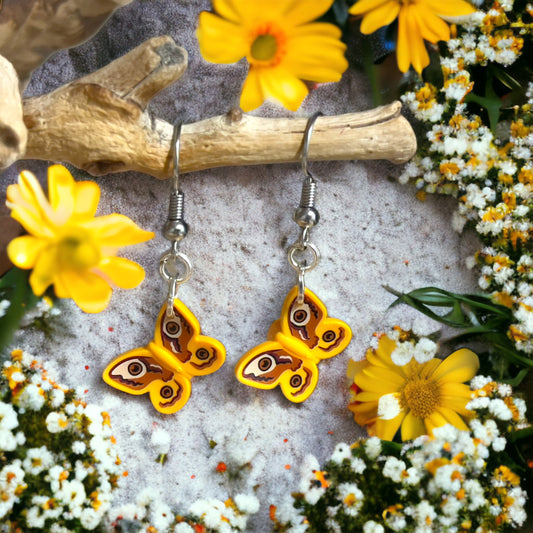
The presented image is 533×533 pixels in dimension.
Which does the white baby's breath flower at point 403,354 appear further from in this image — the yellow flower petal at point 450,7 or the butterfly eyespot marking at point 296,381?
the yellow flower petal at point 450,7


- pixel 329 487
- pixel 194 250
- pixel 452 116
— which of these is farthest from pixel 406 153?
pixel 329 487

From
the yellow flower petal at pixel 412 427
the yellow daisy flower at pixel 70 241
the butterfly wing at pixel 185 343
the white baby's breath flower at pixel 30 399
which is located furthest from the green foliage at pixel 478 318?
the white baby's breath flower at pixel 30 399

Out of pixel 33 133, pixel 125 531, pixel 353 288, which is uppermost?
pixel 33 133

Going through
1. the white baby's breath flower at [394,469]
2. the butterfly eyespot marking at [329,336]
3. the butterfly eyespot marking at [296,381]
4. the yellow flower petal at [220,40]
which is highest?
the yellow flower petal at [220,40]

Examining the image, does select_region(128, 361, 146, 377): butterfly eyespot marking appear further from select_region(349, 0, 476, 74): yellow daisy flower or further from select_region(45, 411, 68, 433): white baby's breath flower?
select_region(349, 0, 476, 74): yellow daisy flower

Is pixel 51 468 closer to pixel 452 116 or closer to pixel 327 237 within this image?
pixel 327 237

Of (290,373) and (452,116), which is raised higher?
(452,116)
